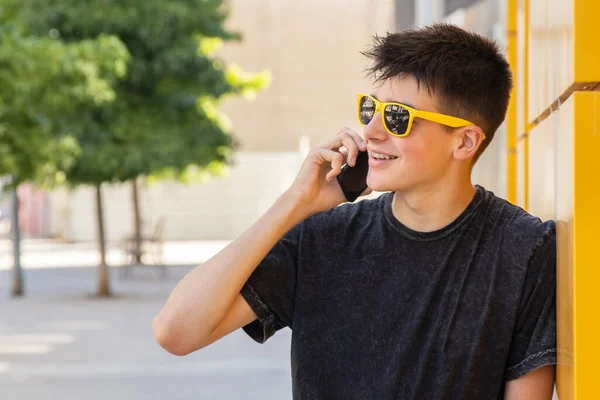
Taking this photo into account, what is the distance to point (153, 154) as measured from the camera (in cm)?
1873

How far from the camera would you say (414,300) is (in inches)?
101

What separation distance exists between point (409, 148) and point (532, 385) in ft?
2.10

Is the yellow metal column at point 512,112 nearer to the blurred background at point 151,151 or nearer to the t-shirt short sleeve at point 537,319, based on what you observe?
the blurred background at point 151,151

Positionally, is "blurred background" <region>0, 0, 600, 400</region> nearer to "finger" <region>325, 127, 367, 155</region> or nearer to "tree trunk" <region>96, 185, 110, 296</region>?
"tree trunk" <region>96, 185, 110, 296</region>

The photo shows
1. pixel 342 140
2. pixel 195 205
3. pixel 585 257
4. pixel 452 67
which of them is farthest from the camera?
pixel 195 205

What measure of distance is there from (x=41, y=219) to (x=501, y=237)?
47745mm

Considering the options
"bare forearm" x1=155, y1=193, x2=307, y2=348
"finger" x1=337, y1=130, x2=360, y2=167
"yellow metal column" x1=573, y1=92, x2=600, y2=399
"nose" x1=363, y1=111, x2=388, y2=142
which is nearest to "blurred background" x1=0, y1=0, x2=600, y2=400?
"yellow metal column" x1=573, y1=92, x2=600, y2=399

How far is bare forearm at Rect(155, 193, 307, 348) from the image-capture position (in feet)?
8.88

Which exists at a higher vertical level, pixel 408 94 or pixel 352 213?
pixel 408 94

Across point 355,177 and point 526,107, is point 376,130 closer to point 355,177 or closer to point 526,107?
point 355,177

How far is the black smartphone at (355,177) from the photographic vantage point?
9.29ft

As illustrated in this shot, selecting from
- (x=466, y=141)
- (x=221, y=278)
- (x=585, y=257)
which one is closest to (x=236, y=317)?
(x=221, y=278)

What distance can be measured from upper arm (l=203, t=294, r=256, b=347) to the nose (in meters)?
0.54

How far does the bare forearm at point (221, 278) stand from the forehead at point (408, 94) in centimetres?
38
